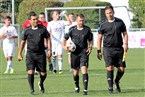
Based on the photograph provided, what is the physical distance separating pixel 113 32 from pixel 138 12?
154 ft

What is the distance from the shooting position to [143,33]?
45469 millimetres

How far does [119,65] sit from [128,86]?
1.61m

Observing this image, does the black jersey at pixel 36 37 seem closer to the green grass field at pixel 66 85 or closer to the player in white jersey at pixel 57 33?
the green grass field at pixel 66 85

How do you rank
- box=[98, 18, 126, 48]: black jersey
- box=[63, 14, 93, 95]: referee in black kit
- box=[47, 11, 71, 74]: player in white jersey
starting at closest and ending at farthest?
1. box=[98, 18, 126, 48]: black jersey
2. box=[63, 14, 93, 95]: referee in black kit
3. box=[47, 11, 71, 74]: player in white jersey

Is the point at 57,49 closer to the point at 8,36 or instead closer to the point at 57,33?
the point at 57,33

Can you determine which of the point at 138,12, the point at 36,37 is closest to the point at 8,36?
the point at 36,37

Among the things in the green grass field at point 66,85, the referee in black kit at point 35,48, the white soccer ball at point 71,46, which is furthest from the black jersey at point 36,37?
the green grass field at point 66,85

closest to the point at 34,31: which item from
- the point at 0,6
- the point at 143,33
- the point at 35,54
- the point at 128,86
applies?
the point at 35,54

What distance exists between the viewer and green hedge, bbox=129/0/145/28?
199ft

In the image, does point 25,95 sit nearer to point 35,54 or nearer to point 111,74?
point 35,54

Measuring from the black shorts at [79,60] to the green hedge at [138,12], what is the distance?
148ft

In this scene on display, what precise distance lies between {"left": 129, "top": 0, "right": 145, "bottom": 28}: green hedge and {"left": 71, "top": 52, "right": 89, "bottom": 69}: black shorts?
1777 inches

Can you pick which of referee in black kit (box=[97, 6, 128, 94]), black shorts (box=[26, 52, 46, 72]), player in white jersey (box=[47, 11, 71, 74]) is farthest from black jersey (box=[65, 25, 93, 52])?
player in white jersey (box=[47, 11, 71, 74])

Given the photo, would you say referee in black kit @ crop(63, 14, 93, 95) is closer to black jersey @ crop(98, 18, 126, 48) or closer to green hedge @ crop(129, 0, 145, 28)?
black jersey @ crop(98, 18, 126, 48)
